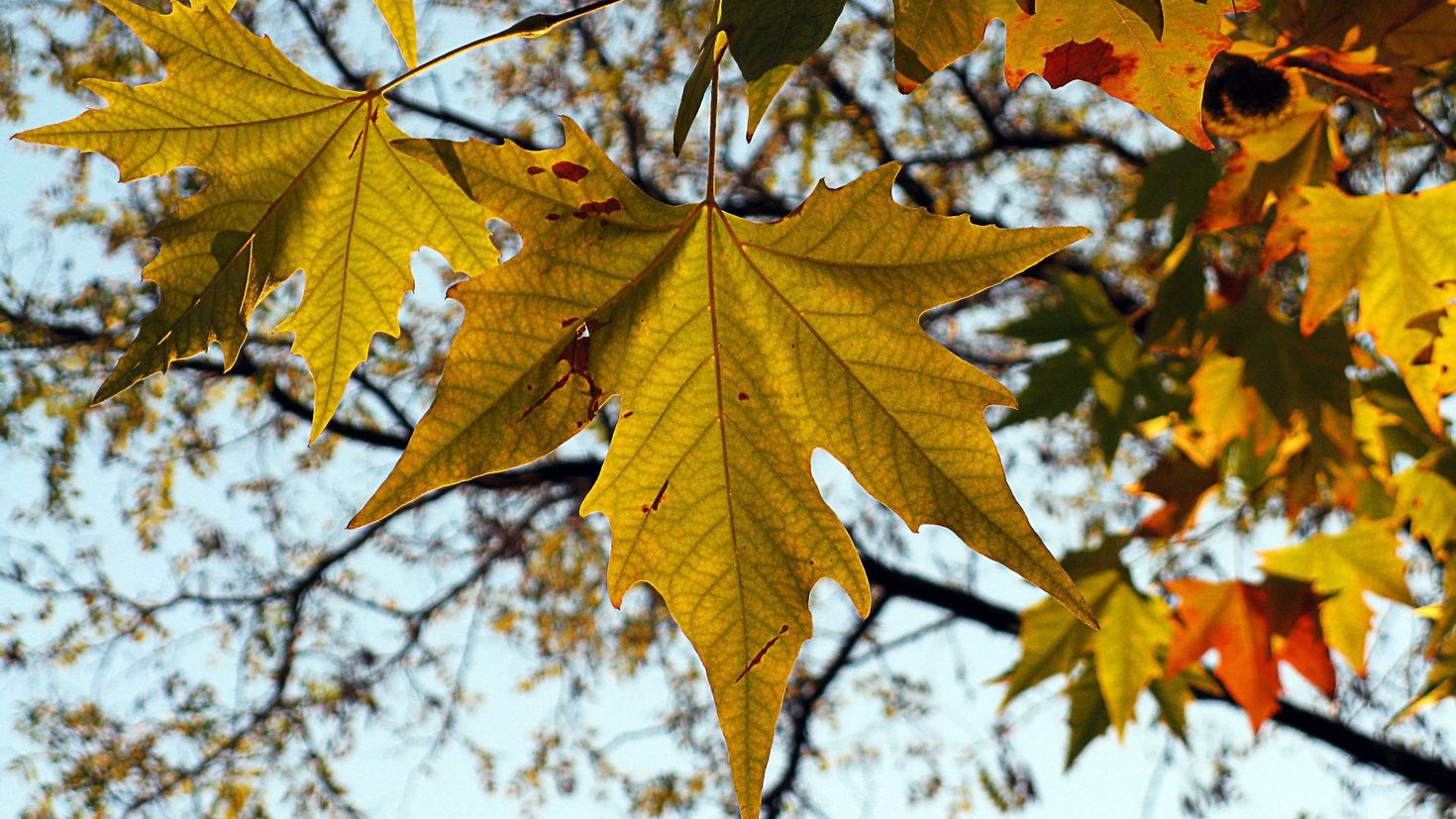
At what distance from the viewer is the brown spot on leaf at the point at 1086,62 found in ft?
3.07

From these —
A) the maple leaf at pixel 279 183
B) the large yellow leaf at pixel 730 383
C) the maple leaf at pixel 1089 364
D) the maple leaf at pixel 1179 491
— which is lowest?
the large yellow leaf at pixel 730 383

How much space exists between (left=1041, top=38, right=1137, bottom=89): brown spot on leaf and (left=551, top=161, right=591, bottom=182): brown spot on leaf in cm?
Result: 41

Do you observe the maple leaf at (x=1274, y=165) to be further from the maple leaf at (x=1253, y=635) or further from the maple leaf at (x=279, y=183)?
the maple leaf at (x=1253, y=635)

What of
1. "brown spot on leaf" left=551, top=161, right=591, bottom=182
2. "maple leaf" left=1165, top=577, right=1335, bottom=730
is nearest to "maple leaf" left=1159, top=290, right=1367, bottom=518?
"maple leaf" left=1165, top=577, right=1335, bottom=730

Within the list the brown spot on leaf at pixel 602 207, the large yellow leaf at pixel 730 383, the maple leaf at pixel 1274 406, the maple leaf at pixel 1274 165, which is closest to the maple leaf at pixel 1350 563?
the maple leaf at pixel 1274 406

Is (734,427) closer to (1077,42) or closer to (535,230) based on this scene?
(535,230)

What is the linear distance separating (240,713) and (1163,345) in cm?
Answer: 521

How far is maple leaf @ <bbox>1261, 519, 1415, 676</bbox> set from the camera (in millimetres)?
2902

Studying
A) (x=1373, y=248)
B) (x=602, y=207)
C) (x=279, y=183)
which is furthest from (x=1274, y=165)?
(x=279, y=183)

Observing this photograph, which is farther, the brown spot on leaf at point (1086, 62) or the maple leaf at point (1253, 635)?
the maple leaf at point (1253, 635)

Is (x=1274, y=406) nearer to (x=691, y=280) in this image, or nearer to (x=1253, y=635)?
(x=1253, y=635)

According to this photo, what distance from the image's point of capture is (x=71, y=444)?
4.95 m

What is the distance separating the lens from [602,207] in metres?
1.05

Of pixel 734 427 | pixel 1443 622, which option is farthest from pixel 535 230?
pixel 1443 622
